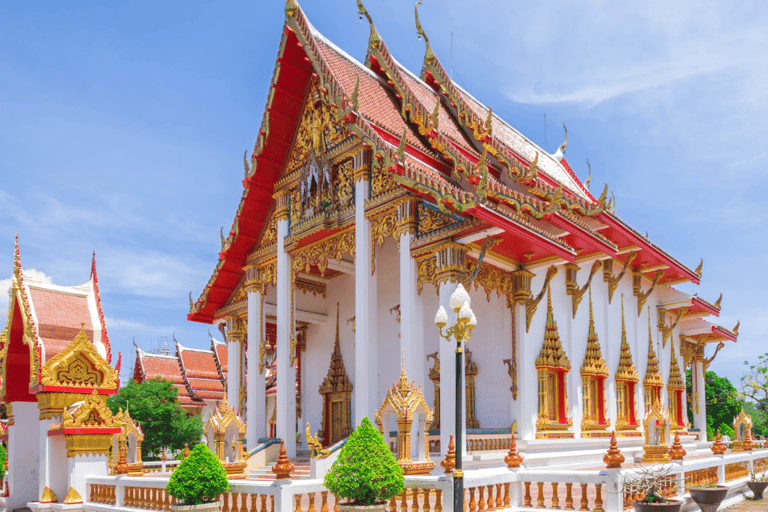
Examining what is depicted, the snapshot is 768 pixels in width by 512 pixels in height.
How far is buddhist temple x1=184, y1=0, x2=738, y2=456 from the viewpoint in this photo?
10.2m

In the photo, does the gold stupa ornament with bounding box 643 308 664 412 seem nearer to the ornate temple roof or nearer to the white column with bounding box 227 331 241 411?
the ornate temple roof

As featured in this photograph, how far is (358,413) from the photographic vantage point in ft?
34.5

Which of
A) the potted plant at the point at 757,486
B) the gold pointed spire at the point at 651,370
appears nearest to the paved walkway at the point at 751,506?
the potted plant at the point at 757,486

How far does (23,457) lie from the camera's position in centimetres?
974

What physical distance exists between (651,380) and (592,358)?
2867mm

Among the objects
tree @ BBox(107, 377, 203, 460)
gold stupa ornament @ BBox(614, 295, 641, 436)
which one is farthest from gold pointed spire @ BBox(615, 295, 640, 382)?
tree @ BBox(107, 377, 203, 460)

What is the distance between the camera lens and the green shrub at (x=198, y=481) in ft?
23.9

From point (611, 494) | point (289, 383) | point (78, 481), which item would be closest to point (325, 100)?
point (289, 383)

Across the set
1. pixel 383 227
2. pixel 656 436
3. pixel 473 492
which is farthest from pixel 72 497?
pixel 656 436

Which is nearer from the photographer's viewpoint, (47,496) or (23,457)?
(47,496)

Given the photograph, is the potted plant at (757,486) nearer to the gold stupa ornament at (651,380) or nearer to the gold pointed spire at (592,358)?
the gold pointed spire at (592,358)

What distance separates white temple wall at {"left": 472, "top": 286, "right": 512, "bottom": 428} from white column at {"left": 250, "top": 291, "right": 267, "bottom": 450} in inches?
154

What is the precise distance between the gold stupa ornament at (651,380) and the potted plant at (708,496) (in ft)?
22.4

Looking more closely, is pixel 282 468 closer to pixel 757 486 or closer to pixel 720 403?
pixel 757 486
